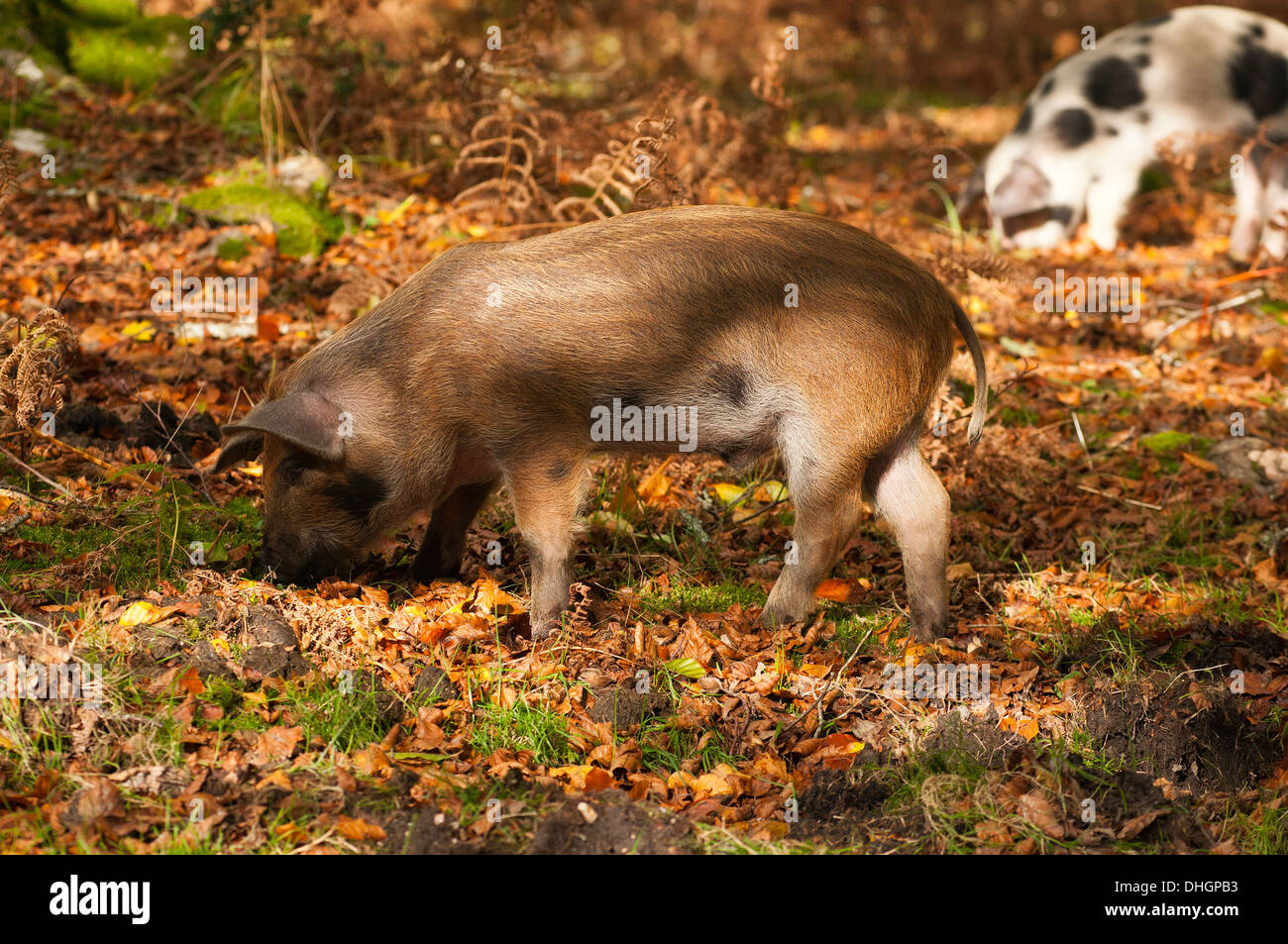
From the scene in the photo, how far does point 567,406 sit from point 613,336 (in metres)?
0.31

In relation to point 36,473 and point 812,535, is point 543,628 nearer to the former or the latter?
point 812,535

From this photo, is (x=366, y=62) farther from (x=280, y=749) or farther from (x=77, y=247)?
(x=280, y=749)

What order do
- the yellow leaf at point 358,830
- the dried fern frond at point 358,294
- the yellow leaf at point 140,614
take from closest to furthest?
1. the yellow leaf at point 358,830
2. the yellow leaf at point 140,614
3. the dried fern frond at point 358,294

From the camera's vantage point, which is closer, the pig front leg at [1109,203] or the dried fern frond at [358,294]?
the dried fern frond at [358,294]

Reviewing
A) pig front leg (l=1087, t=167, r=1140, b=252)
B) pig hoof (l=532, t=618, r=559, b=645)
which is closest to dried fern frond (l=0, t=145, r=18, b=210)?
pig hoof (l=532, t=618, r=559, b=645)

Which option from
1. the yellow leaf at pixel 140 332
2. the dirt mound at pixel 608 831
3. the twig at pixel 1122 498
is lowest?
the dirt mound at pixel 608 831

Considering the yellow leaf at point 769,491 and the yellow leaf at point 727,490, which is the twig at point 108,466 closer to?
the yellow leaf at point 727,490

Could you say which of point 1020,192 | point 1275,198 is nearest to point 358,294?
point 1020,192

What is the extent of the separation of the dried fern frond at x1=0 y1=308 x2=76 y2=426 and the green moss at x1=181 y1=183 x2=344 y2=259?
9.62ft

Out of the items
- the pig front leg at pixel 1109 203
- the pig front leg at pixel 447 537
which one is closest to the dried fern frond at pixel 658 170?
the pig front leg at pixel 447 537

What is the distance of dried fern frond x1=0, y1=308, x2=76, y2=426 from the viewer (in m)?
4.76

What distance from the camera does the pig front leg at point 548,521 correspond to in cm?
477

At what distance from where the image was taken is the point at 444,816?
362cm
